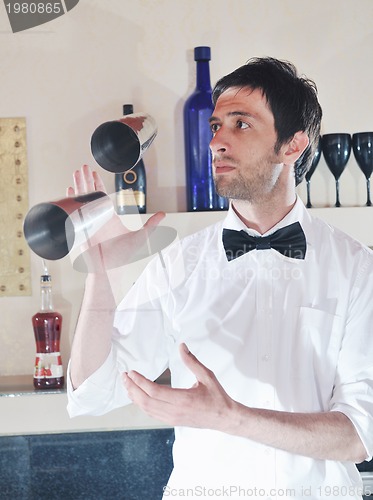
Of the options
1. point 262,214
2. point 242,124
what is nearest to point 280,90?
point 242,124

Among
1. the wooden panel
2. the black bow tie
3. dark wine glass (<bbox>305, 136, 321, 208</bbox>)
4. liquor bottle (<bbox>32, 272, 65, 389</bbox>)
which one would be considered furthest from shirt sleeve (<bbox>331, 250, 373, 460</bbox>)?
the wooden panel

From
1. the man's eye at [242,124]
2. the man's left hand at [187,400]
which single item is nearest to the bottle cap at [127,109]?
the man's eye at [242,124]

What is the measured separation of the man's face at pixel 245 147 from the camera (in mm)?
1480

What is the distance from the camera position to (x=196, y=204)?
6.53ft

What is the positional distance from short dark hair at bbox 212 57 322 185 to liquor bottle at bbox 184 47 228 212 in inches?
14.7

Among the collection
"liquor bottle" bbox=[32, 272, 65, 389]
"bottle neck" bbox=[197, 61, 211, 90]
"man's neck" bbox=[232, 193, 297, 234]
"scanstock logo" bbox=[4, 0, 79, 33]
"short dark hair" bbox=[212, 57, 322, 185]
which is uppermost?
"scanstock logo" bbox=[4, 0, 79, 33]

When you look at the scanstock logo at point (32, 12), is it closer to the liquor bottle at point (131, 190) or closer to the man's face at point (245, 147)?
the liquor bottle at point (131, 190)

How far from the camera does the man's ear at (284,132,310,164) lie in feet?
5.19

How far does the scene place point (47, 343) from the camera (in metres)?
1.96

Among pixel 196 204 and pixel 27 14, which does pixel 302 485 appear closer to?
pixel 196 204

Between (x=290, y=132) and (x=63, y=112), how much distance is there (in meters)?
0.73

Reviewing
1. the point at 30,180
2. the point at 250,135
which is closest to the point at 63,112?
the point at 30,180

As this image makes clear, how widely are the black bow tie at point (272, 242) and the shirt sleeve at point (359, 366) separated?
13 cm

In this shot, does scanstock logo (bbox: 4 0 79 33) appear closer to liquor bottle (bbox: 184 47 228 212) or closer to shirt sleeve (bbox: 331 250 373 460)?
liquor bottle (bbox: 184 47 228 212)
